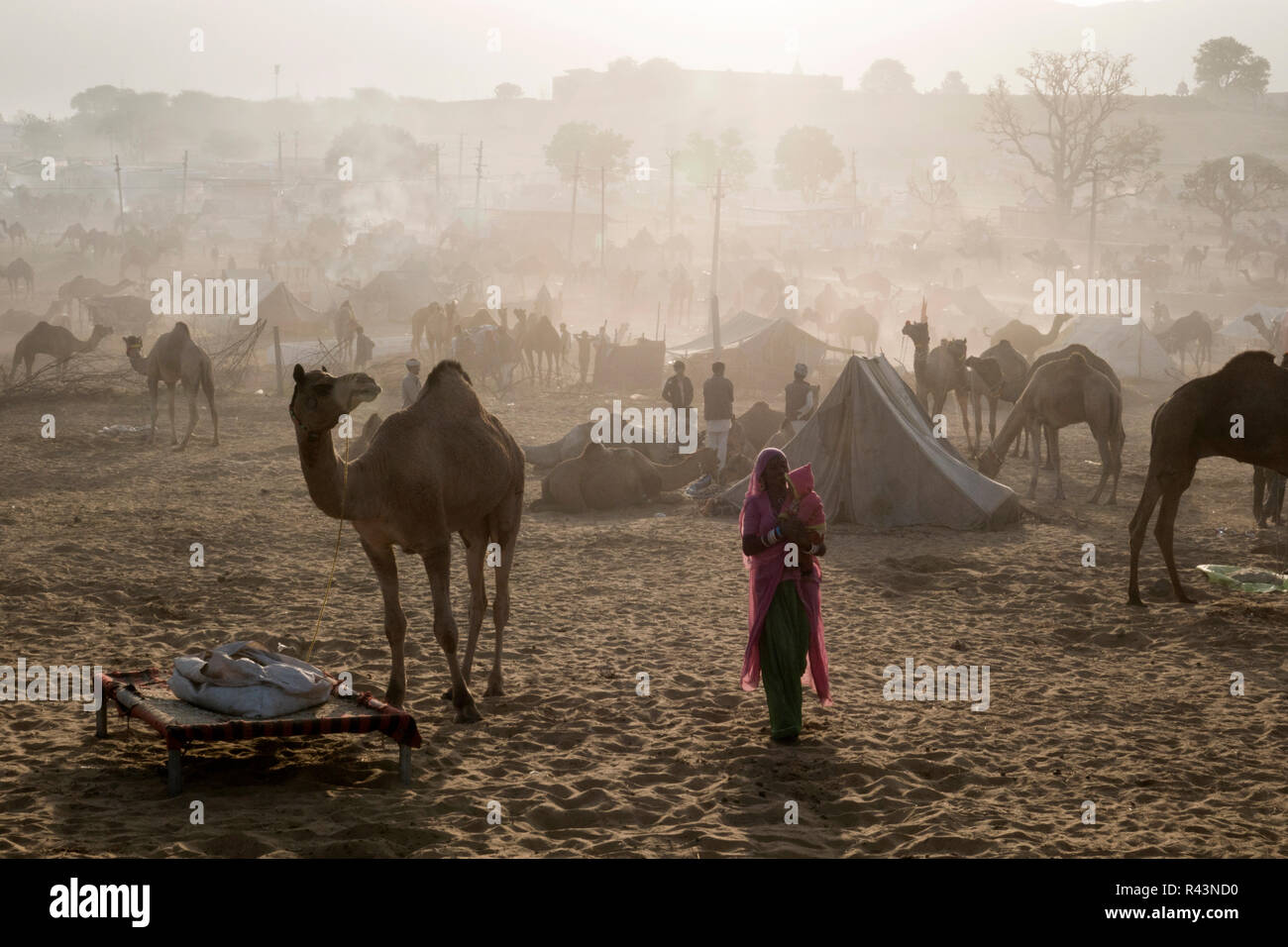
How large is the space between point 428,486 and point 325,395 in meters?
1.24

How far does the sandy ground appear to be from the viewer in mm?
5871

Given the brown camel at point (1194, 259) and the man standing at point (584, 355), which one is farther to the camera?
the brown camel at point (1194, 259)

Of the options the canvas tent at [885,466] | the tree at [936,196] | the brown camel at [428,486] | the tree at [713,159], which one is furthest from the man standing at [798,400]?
the tree at [713,159]

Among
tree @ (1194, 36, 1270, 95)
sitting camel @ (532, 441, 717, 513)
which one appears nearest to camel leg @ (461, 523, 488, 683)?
sitting camel @ (532, 441, 717, 513)

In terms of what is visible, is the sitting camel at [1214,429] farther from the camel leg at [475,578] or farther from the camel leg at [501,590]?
the camel leg at [475,578]

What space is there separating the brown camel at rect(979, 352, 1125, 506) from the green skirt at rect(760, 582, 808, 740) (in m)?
9.63

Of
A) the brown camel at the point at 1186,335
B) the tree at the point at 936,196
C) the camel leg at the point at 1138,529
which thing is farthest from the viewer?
the tree at the point at 936,196

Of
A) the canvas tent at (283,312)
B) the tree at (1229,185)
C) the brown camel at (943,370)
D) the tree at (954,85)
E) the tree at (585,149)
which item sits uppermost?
the tree at (954,85)

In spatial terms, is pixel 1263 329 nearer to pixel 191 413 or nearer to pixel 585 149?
pixel 191 413

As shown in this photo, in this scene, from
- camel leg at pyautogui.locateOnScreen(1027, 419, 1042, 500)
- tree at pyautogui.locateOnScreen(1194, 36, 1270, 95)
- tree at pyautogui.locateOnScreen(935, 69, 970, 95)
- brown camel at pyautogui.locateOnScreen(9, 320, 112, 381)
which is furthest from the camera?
tree at pyautogui.locateOnScreen(935, 69, 970, 95)

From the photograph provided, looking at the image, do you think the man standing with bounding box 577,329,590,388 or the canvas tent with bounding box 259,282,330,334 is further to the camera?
the canvas tent with bounding box 259,282,330,334

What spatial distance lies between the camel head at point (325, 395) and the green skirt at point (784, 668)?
8.60 ft

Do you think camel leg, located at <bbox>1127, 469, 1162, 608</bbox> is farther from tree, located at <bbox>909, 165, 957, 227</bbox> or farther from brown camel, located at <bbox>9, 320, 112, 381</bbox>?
tree, located at <bbox>909, 165, 957, 227</bbox>

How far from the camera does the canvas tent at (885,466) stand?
14320 mm
